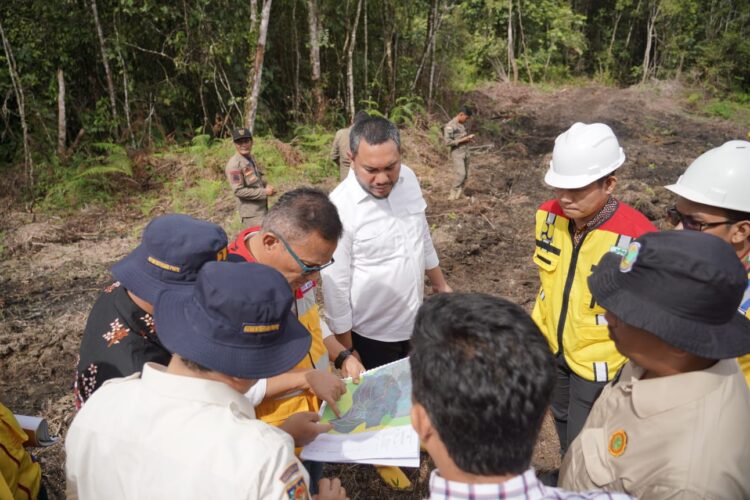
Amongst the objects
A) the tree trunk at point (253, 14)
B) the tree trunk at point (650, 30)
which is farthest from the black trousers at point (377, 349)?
the tree trunk at point (650, 30)

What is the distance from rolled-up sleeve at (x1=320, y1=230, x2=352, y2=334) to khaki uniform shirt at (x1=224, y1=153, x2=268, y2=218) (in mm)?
3237

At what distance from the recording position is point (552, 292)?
8.02 feet

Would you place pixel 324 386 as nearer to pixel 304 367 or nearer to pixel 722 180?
pixel 304 367

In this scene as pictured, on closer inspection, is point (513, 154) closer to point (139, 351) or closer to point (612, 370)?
point (612, 370)

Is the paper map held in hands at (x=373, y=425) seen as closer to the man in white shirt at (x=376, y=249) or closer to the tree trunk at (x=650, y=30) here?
the man in white shirt at (x=376, y=249)

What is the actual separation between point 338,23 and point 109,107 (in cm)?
523

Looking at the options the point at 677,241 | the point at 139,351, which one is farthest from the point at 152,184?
the point at 677,241

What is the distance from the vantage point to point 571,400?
2.45m

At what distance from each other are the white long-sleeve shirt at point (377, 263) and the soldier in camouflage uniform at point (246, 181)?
310 cm

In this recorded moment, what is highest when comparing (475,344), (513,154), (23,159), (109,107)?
(475,344)

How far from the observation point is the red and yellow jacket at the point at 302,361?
6.16 feet

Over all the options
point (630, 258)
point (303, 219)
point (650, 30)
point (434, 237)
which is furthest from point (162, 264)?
point (650, 30)

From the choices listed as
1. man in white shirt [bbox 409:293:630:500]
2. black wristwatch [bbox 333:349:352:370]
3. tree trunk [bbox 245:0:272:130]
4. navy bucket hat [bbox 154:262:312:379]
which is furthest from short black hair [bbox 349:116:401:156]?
tree trunk [bbox 245:0:272:130]

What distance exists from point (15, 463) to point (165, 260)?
2.69 ft
